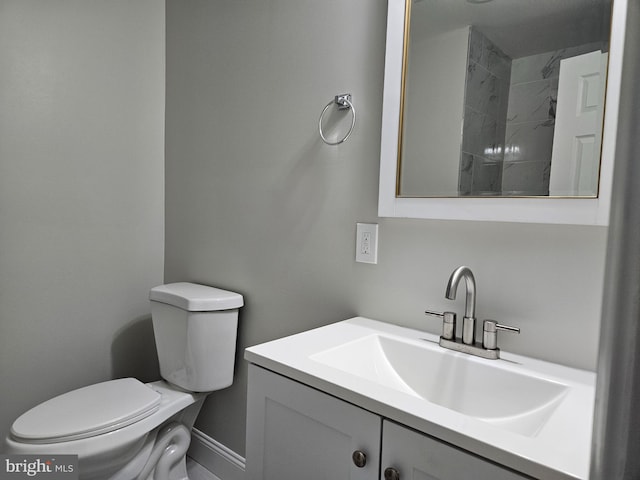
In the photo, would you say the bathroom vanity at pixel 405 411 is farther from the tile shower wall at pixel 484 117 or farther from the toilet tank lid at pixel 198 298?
the toilet tank lid at pixel 198 298

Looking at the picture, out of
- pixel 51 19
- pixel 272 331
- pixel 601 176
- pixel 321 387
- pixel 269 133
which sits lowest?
pixel 272 331

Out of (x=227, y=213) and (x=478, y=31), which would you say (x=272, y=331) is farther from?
(x=478, y=31)

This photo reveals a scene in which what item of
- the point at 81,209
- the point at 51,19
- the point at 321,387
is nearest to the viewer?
the point at 321,387

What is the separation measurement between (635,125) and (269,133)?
58.3 inches

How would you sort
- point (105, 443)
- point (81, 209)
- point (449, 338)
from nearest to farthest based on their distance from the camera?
point (449, 338), point (105, 443), point (81, 209)

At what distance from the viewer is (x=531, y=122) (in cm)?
96

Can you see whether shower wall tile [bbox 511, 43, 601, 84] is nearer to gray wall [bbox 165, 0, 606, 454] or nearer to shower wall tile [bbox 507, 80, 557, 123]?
shower wall tile [bbox 507, 80, 557, 123]

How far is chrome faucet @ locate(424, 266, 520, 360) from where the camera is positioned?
0.95 m

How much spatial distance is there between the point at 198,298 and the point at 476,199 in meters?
1.03

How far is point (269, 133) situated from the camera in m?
1.54

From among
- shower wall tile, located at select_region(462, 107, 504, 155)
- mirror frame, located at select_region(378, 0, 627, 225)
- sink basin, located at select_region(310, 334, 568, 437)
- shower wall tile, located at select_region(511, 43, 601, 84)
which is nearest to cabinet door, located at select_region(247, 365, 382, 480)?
sink basin, located at select_region(310, 334, 568, 437)

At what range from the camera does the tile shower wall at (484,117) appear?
1.00 metres

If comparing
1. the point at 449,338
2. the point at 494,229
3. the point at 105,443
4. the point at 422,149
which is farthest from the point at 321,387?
the point at 105,443

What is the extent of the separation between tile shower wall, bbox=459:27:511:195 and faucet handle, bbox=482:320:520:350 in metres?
0.31
